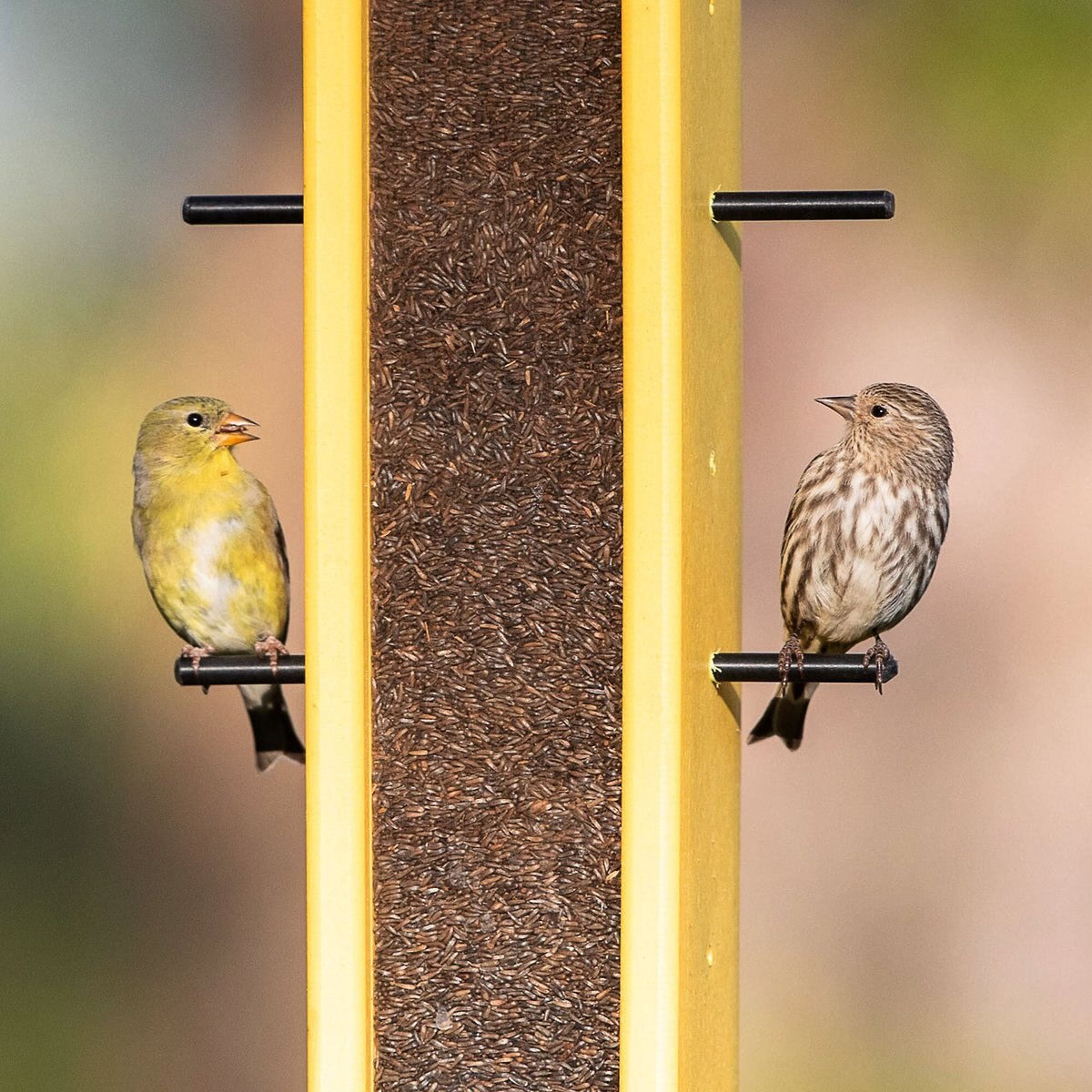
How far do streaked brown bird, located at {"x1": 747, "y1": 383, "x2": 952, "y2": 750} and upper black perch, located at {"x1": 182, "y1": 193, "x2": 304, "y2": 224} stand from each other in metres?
1.51

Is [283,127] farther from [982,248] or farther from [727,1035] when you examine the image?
[727,1035]

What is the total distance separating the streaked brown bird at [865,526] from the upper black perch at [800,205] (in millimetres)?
1095

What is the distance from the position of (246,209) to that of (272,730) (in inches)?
77.5

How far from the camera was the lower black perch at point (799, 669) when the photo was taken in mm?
2771

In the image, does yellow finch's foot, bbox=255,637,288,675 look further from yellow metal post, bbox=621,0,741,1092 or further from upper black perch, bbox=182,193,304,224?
yellow metal post, bbox=621,0,741,1092

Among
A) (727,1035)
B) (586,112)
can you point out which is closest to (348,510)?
(586,112)

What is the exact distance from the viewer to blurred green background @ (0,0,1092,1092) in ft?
22.8

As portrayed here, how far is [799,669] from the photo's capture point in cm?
280

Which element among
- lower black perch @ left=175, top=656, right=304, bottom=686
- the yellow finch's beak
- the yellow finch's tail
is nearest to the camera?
lower black perch @ left=175, top=656, right=304, bottom=686

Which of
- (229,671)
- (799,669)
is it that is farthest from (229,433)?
(799,669)

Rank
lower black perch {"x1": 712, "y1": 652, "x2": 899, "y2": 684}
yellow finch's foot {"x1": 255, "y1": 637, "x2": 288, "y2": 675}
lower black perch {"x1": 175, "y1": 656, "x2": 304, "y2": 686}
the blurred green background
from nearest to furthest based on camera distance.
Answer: lower black perch {"x1": 712, "y1": 652, "x2": 899, "y2": 684} → lower black perch {"x1": 175, "y1": 656, "x2": 304, "y2": 686} → yellow finch's foot {"x1": 255, "y1": 637, "x2": 288, "y2": 675} → the blurred green background

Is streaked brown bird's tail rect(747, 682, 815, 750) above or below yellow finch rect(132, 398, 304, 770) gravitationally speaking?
below

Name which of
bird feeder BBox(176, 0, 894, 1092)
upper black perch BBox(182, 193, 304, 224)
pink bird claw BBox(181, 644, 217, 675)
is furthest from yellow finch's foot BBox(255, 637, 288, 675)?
bird feeder BBox(176, 0, 894, 1092)

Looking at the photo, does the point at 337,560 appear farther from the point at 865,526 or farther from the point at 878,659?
the point at 865,526
